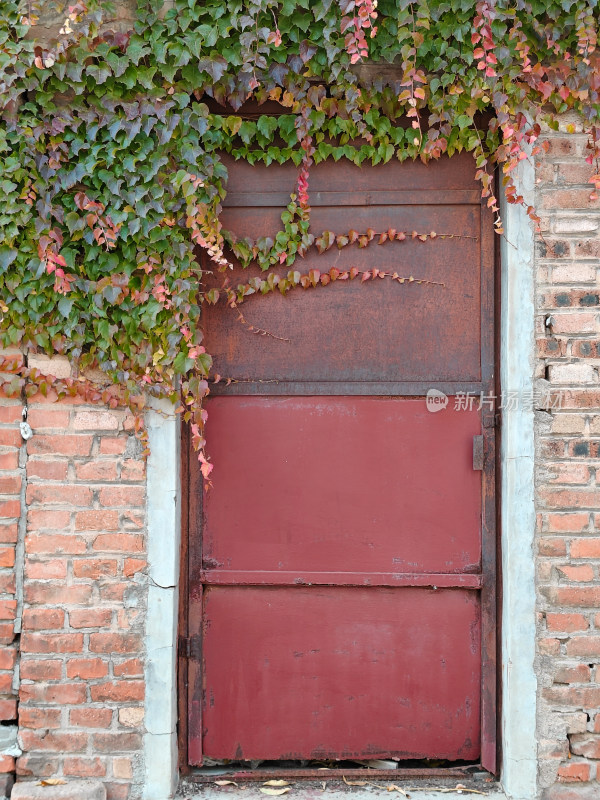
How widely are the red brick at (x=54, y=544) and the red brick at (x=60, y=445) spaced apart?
0.29m

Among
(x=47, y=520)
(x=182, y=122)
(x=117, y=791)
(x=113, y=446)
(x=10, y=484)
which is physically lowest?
(x=117, y=791)

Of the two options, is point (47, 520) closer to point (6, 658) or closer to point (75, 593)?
point (75, 593)

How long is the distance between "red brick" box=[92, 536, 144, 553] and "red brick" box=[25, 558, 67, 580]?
137 mm

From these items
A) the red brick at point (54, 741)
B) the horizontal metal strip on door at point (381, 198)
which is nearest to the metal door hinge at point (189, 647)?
the red brick at point (54, 741)

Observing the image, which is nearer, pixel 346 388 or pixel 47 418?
pixel 47 418

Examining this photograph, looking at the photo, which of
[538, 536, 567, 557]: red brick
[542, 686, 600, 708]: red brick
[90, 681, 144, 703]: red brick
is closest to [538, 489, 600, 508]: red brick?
[538, 536, 567, 557]: red brick

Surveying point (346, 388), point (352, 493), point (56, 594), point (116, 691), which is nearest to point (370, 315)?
point (346, 388)

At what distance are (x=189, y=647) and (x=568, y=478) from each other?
152 centimetres

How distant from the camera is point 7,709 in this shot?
2.36m

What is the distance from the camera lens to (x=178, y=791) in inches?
94.7

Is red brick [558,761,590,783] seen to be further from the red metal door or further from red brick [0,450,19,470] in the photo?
red brick [0,450,19,470]

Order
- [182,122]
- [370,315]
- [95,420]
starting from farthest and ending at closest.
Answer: [370,315]
[95,420]
[182,122]

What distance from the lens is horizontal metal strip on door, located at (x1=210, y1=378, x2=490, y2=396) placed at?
2.49 m

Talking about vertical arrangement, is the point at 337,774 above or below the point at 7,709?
below
